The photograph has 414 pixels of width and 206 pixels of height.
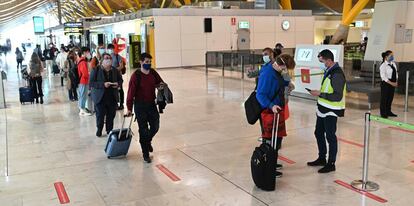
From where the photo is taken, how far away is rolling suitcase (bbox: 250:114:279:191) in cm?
512

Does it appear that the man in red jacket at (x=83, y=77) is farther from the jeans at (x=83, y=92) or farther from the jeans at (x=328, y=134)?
the jeans at (x=328, y=134)

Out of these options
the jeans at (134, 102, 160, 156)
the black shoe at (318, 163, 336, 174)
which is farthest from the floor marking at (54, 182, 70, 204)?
the black shoe at (318, 163, 336, 174)

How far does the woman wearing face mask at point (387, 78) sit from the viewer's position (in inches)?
375

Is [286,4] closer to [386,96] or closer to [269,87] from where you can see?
[386,96]

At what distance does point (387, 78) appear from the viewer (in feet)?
31.4

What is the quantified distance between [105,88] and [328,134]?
4.49 metres

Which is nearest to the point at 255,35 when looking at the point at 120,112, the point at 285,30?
the point at 285,30

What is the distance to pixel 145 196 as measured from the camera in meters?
5.14

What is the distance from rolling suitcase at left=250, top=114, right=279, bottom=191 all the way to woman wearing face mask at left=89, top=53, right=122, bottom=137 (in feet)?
13.0

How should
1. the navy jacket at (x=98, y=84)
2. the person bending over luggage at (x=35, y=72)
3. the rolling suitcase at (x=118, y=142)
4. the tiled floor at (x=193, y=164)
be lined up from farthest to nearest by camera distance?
the person bending over luggage at (x=35, y=72)
the navy jacket at (x=98, y=84)
the rolling suitcase at (x=118, y=142)
the tiled floor at (x=193, y=164)

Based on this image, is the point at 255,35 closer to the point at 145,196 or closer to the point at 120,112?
the point at 120,112

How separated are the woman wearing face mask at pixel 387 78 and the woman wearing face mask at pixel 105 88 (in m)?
6.11

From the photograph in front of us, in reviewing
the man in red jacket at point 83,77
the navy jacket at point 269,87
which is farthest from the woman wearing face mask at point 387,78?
the man in red jacket at point 83,77

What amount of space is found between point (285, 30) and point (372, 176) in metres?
25.2
